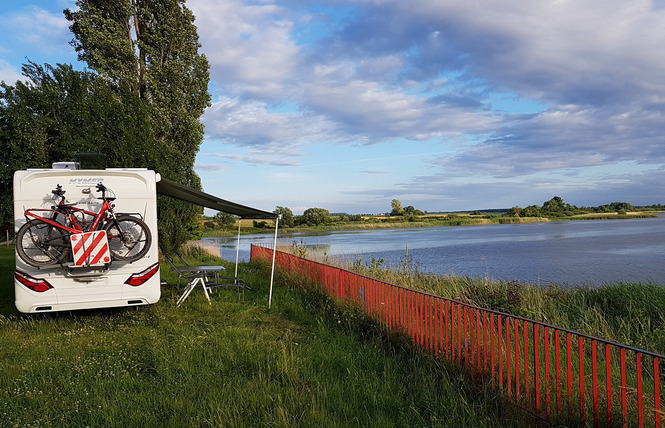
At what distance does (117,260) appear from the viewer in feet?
23.7

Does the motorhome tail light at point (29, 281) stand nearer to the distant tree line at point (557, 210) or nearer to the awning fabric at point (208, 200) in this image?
the awning fabric at point (208, 200)

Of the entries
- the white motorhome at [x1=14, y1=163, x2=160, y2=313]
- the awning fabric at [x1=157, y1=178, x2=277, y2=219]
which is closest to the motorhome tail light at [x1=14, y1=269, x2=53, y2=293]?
the white motorhome at [x1=14, y1=163, x2=160, y2=313]

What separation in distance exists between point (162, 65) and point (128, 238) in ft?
43.6

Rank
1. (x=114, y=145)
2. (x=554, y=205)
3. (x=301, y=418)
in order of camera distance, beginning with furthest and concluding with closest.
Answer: (x=554, y=205) < (x=114, y=145) < (x=301, y=418)

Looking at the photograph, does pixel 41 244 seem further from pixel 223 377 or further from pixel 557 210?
pixel 557 210

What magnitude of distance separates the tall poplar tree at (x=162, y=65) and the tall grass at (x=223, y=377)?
443 inches

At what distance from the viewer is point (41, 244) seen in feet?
22.5

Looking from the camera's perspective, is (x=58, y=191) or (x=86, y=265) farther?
(x=58, y=191)

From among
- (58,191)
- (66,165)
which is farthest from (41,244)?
(66,165)

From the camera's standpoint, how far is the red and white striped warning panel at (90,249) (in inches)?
266

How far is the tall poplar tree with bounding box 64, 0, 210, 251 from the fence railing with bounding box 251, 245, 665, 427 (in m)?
12.0

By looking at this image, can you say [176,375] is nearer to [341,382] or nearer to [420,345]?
[341,382]

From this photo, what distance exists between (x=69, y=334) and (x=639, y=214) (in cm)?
9808

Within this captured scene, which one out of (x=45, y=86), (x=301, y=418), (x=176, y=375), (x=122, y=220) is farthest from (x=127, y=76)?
(x=301, y=418)
